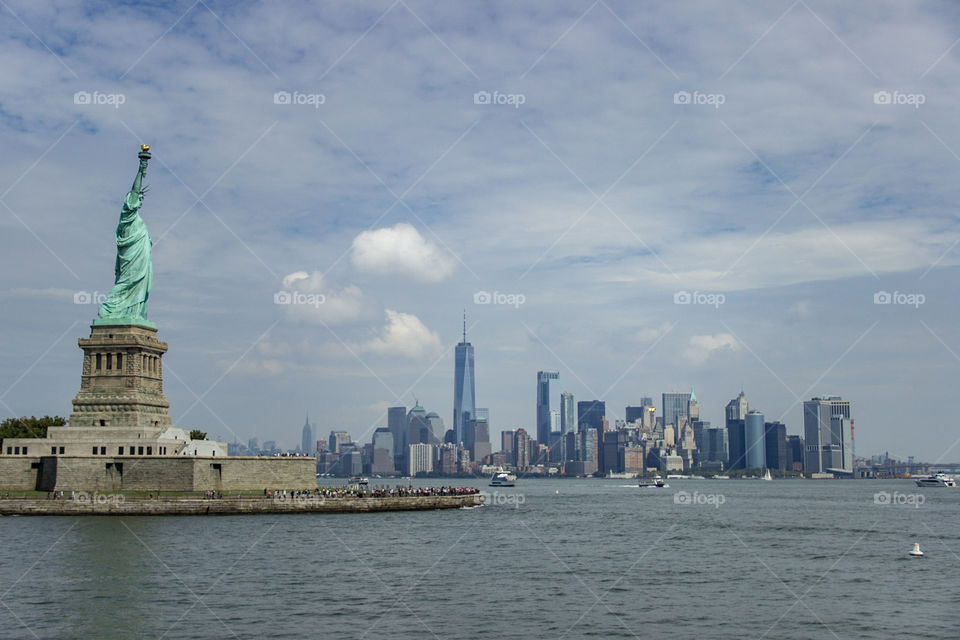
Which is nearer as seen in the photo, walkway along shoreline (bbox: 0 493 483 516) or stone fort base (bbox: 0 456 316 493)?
walkway along shoreline (bbox: 0 493 483 516)

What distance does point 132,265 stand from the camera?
9538 cm

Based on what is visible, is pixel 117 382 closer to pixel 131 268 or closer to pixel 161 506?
pixel 131 268

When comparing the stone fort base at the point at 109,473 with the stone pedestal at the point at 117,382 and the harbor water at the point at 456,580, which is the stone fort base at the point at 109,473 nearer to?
the stone pedestal at the point at 117,382

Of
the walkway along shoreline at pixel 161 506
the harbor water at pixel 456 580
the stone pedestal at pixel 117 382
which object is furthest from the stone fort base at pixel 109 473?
the harbor water at pixel 456 580

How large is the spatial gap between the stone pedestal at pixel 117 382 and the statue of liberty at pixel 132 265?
2175 millimetres

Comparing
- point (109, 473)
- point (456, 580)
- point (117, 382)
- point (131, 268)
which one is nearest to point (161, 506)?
point (109, 473)

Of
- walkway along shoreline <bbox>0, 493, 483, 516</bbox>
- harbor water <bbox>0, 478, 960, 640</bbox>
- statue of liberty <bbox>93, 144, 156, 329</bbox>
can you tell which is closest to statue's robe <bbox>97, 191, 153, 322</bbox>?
statue of liberty <bbox>93, 144, 156, 329</bbox>

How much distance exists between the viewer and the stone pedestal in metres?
89.4

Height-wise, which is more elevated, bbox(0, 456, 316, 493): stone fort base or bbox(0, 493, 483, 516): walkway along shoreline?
bbox(0, 456, 316, 493): stone fort base

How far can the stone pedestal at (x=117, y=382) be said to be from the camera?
89375 millimetres

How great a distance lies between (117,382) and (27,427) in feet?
65.0

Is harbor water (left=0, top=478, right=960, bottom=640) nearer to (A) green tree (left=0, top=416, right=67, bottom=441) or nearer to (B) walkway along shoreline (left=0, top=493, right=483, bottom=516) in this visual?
(B) walkway along shoreline (left=0, top=493, right=483, bottom=516)

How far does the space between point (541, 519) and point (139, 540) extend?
146 ft

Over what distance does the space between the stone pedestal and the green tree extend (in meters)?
13.3
